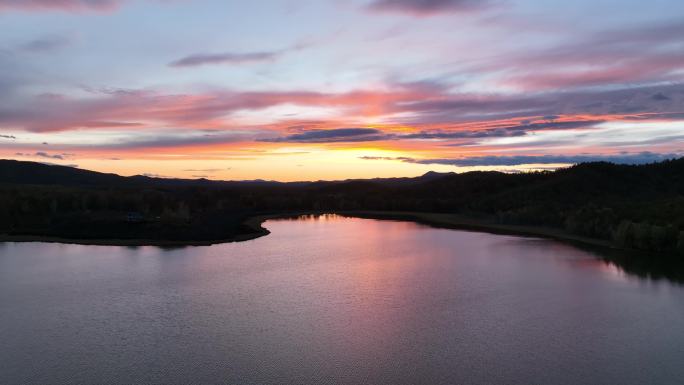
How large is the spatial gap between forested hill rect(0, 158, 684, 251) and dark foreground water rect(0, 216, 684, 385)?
15052mm

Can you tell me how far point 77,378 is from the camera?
16578 millimetres

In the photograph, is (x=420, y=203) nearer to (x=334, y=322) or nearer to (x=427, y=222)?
(x=427, y=222)

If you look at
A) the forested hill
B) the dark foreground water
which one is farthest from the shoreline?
the dark foreground water

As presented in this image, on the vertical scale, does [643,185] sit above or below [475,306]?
above

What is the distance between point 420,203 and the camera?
114 m

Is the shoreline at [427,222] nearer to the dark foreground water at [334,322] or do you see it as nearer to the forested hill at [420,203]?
the forested hill at [420,203]

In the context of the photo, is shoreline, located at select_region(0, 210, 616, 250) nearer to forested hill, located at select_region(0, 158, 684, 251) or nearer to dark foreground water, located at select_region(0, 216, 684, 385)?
forested hill, located at select_region(0, 158, 684, 251)

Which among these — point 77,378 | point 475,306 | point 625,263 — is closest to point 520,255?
point 625,263

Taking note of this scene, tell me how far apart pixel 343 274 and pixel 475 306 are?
37.9 ft

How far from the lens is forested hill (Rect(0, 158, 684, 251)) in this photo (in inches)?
2172

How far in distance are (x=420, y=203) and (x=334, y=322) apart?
92431 millimetres

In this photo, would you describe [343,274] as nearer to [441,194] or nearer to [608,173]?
[608,173]

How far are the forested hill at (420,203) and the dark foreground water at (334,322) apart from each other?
15052mm

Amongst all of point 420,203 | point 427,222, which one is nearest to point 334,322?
point 427,222
